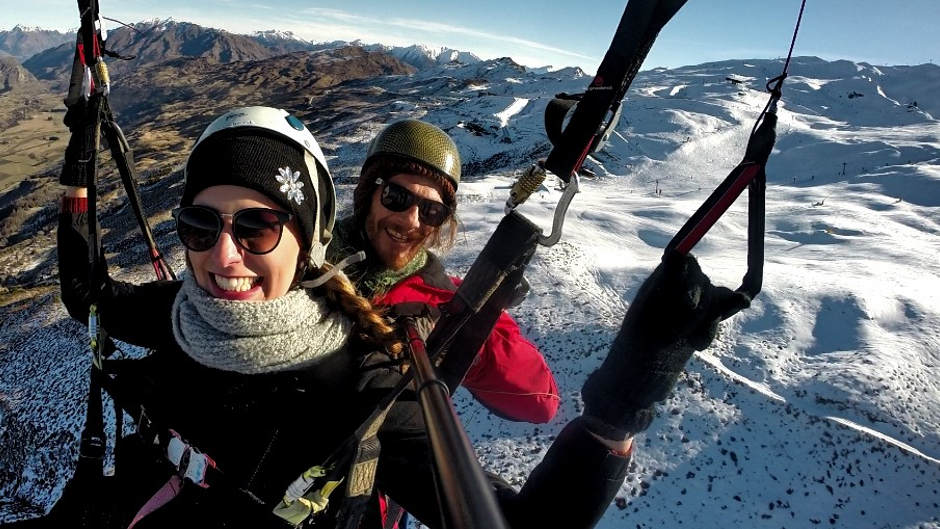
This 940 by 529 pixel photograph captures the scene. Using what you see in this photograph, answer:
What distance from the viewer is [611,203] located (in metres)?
18.5

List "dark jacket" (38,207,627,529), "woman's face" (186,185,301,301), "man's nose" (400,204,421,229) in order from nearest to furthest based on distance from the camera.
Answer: "woman's face" (186,185,301,301) → "dark jacket" (38,207,627,529) → "man's nose" (400,204,421,229)

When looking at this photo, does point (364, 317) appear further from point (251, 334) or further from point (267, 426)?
point (267, 426)

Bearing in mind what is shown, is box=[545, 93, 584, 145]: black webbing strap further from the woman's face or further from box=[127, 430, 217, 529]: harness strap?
box=[127, 430, 217, 529]: harness strap

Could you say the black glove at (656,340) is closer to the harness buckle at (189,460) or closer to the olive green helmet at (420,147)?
the harness buckle at (189,460)

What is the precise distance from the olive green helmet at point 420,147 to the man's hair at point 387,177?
0.04 metres

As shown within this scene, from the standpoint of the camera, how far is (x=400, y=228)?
10.8 ft

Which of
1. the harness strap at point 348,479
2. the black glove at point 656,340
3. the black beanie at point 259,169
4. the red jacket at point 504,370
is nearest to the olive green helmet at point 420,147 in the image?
the red jacket at point 504,370

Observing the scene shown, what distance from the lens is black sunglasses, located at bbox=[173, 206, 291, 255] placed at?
2.06 metres

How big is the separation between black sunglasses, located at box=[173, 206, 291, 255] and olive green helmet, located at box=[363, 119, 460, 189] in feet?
4.74

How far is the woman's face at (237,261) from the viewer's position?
204 cm

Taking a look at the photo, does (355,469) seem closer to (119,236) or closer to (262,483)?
(262,483)

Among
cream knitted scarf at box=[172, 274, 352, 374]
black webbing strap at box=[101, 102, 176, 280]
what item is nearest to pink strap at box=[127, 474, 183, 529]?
cream knitted scarf at box=[172, 274, 352, 374]

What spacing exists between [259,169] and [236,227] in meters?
0.29

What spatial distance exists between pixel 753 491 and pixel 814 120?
1719 inches
